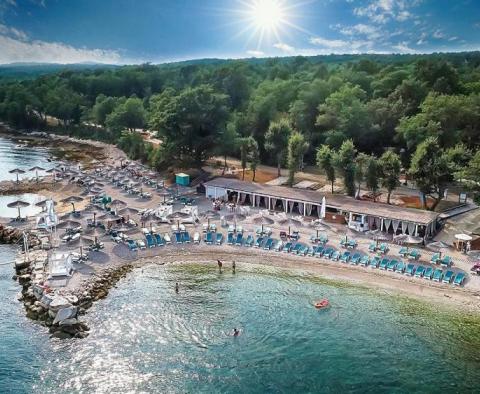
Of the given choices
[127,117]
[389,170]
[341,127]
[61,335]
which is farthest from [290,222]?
[127,117]

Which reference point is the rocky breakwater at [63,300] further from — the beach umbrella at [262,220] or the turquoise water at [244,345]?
the beach umbrella at [262,220]

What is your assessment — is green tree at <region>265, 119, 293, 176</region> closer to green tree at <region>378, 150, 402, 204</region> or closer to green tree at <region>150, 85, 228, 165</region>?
green tree at <region>150, 85, 228, 165</region>

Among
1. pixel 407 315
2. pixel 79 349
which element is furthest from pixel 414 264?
pixel 79 349

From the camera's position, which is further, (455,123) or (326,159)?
(455,123)

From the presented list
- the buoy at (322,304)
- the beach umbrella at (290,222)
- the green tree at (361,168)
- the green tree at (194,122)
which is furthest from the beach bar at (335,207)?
the buoy at (322,304)

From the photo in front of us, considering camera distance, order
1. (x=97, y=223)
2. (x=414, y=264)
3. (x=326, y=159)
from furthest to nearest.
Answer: (x=326, y=159) → (x=97, y=223) → (x=414, y=264)

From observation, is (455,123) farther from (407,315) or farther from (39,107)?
(39,107)

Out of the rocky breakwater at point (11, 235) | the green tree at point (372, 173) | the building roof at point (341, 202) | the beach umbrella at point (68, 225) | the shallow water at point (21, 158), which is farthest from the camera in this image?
the shallow water at point (21, 158)
